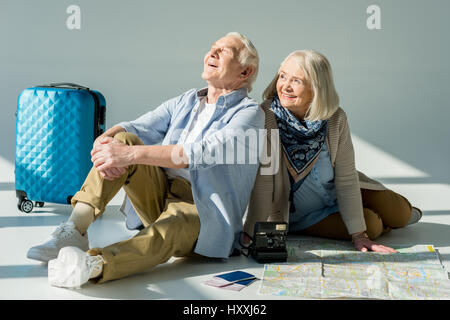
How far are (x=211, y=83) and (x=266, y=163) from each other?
0.46m

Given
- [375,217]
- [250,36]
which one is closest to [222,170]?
[375,217]

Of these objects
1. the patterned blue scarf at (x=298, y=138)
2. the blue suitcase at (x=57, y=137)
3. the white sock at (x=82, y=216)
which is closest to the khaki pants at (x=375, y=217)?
the patterned blue scarf at (x=298, y=138)

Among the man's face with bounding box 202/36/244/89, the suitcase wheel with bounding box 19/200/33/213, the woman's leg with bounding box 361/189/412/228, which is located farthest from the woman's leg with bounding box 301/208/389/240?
the suitcase wheel with bounding box 19/200/33/213

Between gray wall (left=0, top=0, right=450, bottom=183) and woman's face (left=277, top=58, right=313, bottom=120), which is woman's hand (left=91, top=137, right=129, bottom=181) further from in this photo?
gray wall (left=0, top=0, right=450, bottom=183)

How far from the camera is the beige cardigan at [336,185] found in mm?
3240

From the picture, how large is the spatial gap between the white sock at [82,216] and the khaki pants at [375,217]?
1185 millimetres

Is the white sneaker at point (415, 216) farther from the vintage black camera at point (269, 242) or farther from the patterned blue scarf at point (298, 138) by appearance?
the vintage black camera at point (269, 242)

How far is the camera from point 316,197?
11.3ft

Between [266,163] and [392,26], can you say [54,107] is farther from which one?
[392,26]

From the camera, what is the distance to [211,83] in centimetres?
319

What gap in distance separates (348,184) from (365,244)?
296 mm

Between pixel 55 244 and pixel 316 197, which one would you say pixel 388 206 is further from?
pixel 55 244

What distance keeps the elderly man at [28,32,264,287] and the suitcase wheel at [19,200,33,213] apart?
84 cm
